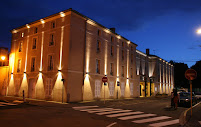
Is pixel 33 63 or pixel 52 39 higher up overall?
pixel 52 39

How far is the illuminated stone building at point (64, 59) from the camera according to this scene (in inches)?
802

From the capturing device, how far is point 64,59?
66.5ft

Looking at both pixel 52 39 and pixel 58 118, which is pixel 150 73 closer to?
pixel 52 39

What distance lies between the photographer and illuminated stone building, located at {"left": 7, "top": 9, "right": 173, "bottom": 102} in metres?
20.4

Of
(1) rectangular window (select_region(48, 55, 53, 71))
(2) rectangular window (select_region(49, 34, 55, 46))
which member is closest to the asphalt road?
(1) rectangular window (select_region(48, 55, 53, 71))

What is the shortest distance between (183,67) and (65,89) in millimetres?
68689

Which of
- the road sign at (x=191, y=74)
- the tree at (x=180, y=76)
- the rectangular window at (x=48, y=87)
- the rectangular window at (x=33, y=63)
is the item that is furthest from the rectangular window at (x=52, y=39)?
the tree at (x=180, y=76)

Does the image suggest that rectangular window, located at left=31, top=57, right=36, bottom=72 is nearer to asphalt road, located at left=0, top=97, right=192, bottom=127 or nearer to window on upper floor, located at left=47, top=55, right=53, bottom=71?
window on upper floor, located at left=47, top=55, right=53, bottom=71

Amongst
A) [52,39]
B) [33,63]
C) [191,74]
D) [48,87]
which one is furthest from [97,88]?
[191,74]

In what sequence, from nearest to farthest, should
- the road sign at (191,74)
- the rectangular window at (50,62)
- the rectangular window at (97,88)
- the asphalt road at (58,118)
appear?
the asphalt road at (58,118) → the road sign at (191,74) → the rectangular window at (50,62) → the rectangular window at (97,88)

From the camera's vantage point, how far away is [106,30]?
27.0m

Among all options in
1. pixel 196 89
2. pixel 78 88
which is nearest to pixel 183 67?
pixel 196 89

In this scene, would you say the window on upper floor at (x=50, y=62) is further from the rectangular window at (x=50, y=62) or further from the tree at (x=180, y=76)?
the tree at (x=180, y=76)

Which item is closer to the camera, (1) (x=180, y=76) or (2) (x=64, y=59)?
(2) (x=64, y=59)
